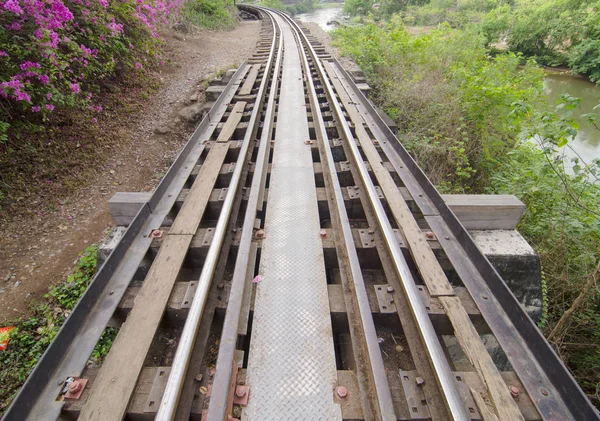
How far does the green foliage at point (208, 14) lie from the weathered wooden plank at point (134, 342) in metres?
14.1

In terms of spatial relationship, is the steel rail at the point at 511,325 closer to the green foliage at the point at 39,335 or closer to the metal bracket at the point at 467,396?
the metal bracket at the point at 467,396

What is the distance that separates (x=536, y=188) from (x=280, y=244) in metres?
3.41

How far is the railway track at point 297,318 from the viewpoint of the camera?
1.60 m

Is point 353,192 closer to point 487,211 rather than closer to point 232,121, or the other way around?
point 487,211

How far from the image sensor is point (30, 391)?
1.54 meters

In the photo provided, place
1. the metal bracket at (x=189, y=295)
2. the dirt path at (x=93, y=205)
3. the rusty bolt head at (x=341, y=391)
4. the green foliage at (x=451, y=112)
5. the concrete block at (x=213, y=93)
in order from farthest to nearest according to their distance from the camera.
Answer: the concrete block at (x=213, y=93) → the green foliage at (x=451, y=112) → the dirt path at (x=93, y=205) → the metal bracket at (x=189, y=295) → the rusty bolt head at (x=341, y=391)

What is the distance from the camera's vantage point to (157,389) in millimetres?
1651

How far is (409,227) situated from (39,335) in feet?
11.5

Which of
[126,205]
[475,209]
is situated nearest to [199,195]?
[126,205]

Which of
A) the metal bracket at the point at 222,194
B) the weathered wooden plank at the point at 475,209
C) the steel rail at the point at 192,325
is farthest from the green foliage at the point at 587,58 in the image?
the steel rail at the point at 192,325

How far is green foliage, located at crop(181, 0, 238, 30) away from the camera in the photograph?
46.4 ft

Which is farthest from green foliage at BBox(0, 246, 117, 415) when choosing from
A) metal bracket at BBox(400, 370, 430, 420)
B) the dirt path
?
metal bracket at BBox(400, 370, 430, 420)

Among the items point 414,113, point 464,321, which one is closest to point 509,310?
point 464,321

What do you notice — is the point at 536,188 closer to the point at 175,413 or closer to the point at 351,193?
the point at 351,193
